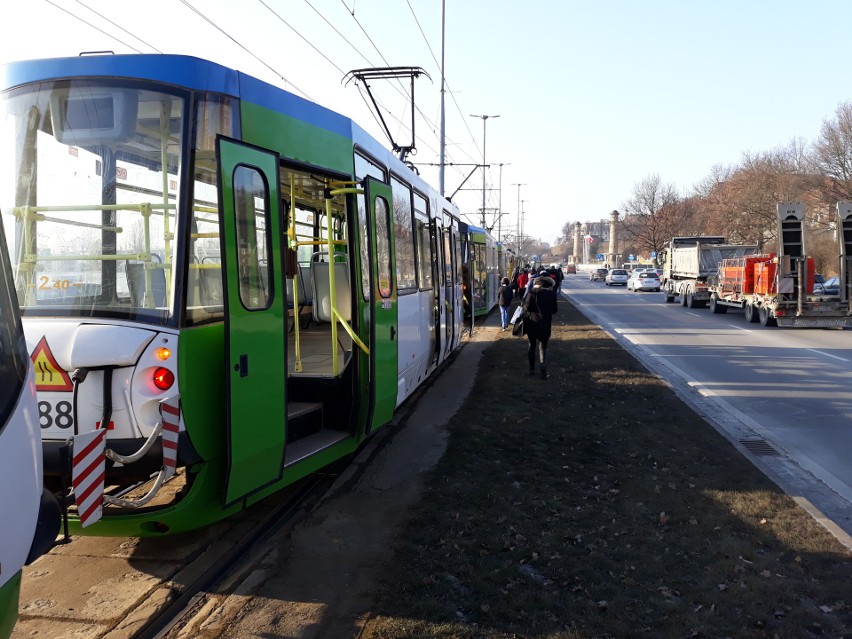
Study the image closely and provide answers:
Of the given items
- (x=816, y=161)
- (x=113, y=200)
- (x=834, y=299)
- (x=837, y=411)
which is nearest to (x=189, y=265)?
(x=113, y=200)

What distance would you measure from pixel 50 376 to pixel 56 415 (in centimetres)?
24

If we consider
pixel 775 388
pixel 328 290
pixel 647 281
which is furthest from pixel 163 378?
pixel 647 281

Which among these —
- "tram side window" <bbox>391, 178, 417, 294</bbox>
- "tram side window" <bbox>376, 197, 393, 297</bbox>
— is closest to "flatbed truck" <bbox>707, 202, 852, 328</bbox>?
"tram side window" <bbox>391, 178, 417, 294</bbox>

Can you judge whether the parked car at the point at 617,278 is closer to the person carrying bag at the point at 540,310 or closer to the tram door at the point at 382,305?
the person carrying bag at the point at 540,310

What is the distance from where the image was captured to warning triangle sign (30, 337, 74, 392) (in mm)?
4355

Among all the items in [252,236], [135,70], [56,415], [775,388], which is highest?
[135,70]

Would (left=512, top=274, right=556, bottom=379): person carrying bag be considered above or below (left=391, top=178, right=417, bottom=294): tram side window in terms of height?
below

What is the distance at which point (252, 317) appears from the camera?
4918 millimetres

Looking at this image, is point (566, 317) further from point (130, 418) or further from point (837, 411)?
point (130, 418)

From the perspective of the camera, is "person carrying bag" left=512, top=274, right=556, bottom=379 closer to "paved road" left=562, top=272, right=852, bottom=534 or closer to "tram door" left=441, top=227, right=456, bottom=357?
"tram door" left=441, top=227, right=456, bottom=357

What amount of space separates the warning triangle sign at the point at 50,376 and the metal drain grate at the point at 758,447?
7242 millimetres

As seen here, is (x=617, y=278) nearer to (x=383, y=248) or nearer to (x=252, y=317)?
(x=383, y=248)

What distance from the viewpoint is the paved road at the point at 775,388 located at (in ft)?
25.4

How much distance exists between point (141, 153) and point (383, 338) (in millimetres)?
3299
